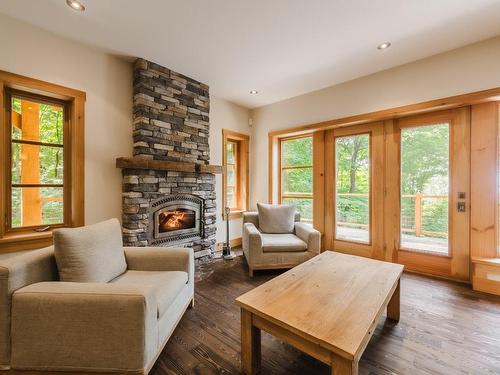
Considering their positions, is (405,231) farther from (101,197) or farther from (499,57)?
(101,197)

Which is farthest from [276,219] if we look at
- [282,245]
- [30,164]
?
[30,164]

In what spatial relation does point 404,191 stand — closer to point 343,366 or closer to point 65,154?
point 343,366

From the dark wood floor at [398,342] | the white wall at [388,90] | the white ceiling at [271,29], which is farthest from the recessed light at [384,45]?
the dark wood floor at [398,342]

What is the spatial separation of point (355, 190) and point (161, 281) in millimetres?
2924

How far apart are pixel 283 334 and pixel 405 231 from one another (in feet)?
8.63

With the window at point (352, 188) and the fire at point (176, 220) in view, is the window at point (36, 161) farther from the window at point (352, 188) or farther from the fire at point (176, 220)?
the window at point (352, 188)

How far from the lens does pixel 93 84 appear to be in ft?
8.32

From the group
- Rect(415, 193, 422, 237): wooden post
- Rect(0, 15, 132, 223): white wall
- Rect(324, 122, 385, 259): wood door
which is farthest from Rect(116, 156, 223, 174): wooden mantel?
Rect(415, 193, 422, 237): wooden post

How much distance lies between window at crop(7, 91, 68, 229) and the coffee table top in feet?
7.81

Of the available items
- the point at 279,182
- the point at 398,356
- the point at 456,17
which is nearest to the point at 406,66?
the point at 456,17

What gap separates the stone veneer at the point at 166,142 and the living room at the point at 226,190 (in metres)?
0.02

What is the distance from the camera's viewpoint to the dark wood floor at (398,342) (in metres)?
1.40

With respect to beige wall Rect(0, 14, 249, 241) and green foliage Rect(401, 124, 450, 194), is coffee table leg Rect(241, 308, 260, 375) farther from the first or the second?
green foliage Rect(401, 124, 450, 194)

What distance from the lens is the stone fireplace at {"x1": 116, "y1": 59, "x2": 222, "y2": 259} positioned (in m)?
2.71
